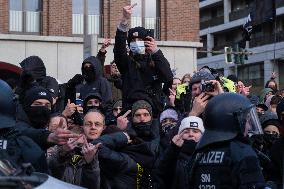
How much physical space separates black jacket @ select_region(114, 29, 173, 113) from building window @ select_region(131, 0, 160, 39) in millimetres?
16588

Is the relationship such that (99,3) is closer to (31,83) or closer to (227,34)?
(31,83)

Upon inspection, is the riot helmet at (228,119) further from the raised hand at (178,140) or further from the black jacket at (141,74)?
the black jacket at (141,74)

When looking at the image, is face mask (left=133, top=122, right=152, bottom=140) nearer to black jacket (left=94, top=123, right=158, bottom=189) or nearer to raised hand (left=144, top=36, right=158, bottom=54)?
black jacket (left=94, top=123, right=158, bottom=189)

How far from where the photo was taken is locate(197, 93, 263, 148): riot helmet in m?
4.97

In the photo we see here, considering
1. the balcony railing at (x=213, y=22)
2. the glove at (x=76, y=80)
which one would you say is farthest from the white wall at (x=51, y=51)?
the balcony railing at (x=213, y=22)

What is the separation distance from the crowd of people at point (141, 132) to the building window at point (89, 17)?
1434cm

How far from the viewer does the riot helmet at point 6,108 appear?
513 centimetres

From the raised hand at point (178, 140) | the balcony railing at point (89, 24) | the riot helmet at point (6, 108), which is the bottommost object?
the raised hand at point (178, 140)

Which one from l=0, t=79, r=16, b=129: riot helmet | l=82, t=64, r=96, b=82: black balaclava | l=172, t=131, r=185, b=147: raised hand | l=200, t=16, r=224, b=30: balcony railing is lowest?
l=172, t=131, r=185, b=147: raised hand

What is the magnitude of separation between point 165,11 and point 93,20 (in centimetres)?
292

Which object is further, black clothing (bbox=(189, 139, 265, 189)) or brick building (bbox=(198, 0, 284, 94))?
brick building (bbox=(198, 0, 284, 94))

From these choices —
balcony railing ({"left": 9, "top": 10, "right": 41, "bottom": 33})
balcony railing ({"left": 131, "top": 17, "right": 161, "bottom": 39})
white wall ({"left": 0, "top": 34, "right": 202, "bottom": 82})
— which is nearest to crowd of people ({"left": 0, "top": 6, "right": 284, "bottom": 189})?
white wall ({"left": 0, "top": 34, "right": 202, "bottom": 82})

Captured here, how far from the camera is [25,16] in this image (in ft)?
80.1

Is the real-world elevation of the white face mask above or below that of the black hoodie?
above
